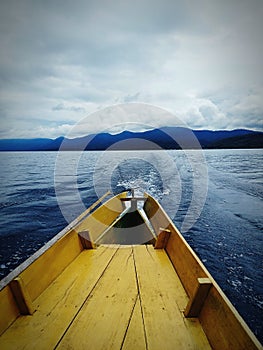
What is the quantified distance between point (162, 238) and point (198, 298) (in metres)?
1.42

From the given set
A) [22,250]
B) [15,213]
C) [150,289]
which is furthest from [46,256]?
[15,213]

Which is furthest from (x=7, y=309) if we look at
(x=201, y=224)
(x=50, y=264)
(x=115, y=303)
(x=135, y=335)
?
(x=201, y=224)

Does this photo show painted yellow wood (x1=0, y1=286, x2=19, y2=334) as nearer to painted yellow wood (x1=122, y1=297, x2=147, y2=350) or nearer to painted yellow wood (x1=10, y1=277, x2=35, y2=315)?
painted yellow wood (x1=10, y1=277, x2=35, y2=315)

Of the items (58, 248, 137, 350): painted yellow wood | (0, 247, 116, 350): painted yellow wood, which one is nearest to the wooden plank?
(58, 248, 137, 350): painted yellow wood

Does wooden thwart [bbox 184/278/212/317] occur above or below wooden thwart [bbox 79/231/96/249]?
above

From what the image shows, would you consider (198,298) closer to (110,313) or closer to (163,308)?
(163,308)

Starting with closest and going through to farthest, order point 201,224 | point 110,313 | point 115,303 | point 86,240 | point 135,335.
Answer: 1. point 135,335
2. point 110,313
3. point 115,303
4. point 86,240
5. point 201,224

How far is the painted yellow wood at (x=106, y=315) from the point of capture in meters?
1.54

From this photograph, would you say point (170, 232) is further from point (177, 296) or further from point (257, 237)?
point (257, 237)

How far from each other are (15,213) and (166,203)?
7.48 m

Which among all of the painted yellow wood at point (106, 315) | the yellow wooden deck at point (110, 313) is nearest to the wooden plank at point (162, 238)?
the yellow wooden deck at point (110, 313)

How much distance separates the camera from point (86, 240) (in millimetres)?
3064

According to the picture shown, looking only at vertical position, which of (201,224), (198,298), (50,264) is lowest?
(201,224)

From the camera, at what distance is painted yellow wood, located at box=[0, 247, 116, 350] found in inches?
61.0
